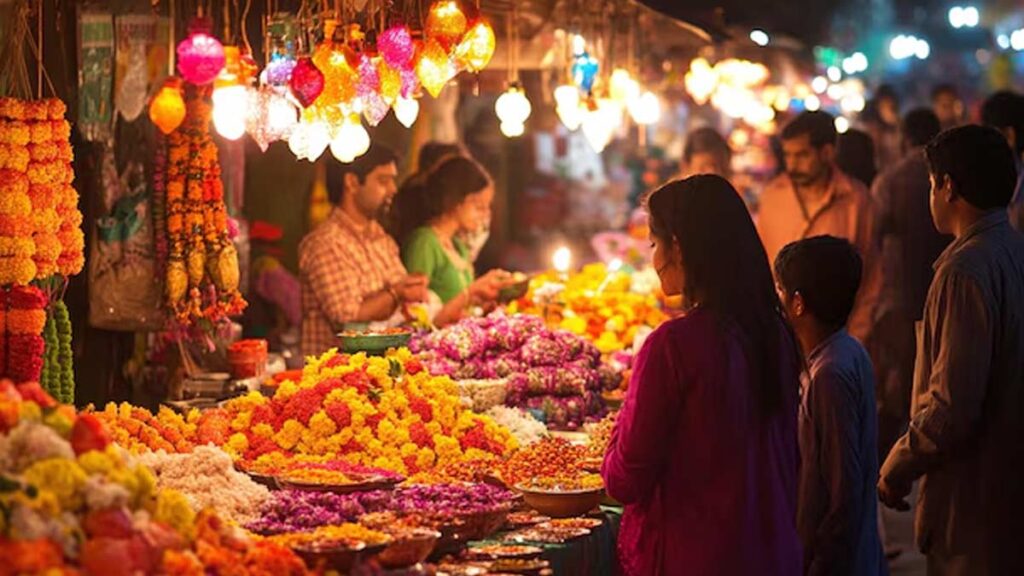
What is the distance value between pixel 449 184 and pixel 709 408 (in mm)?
5930

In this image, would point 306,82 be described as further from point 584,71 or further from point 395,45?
point 584,71

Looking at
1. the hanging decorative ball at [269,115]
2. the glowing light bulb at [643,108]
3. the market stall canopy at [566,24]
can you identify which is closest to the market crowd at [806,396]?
the hanging decorative ball at [269,115]

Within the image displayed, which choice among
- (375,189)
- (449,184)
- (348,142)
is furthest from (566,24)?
(348,142)

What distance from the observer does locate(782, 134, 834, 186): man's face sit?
9.47 m

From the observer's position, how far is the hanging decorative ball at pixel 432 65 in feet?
21.2

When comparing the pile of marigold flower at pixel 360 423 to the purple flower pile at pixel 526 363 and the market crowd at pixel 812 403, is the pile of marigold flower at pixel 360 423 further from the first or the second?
the market crowd at pixel 812 403

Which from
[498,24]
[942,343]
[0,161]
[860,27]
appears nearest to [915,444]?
[942,343]

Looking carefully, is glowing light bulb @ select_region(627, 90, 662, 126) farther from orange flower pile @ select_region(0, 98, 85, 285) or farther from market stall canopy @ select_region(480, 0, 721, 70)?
orange flower pile @ select_region(0, 98, 85, 285)

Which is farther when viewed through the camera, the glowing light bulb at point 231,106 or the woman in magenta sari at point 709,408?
the glowing light bulb at point 231,106

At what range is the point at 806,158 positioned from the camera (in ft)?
31.1

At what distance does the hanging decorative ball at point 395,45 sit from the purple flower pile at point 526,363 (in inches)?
69.2

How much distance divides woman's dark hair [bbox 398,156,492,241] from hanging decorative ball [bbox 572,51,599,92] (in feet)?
3.39

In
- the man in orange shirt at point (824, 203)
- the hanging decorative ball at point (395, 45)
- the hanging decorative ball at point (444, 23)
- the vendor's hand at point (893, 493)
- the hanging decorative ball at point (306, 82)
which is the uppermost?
the hanging decorative ball at point (444, 23)

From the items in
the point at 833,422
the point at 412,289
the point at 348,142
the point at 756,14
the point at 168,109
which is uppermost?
the point at 756,14
